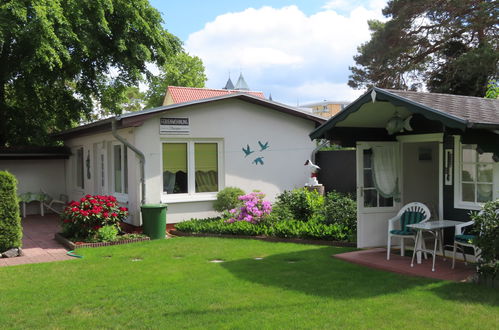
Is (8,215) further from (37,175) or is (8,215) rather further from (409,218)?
(37,175)

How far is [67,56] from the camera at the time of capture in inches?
621

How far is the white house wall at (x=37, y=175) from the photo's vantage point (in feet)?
55.4

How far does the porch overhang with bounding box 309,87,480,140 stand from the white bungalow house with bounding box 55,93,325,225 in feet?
14.3

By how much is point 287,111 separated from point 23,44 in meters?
9.73

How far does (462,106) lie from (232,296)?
482 cm

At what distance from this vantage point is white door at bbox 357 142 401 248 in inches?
366

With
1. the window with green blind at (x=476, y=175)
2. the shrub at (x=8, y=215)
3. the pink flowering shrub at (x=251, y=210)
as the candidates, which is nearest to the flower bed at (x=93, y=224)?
the shrub at (x=8, y=215)

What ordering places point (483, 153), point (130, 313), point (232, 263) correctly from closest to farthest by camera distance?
point (130, 313), point (483, 153), point (232, 263)

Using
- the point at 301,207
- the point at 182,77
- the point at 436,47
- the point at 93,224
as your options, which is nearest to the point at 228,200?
the point at 301,207

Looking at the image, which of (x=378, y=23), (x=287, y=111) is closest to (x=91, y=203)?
(x=287, y=111)

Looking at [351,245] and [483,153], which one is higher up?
[483,153]

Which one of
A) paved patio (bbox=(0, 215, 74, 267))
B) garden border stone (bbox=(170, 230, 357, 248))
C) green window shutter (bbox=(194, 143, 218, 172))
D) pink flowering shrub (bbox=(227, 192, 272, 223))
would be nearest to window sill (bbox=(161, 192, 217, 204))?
green window shutter (bbox=(194, 143, 218, 172))

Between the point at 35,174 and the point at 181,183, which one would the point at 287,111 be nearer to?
the point at 181,183

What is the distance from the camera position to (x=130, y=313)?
18.4ft
